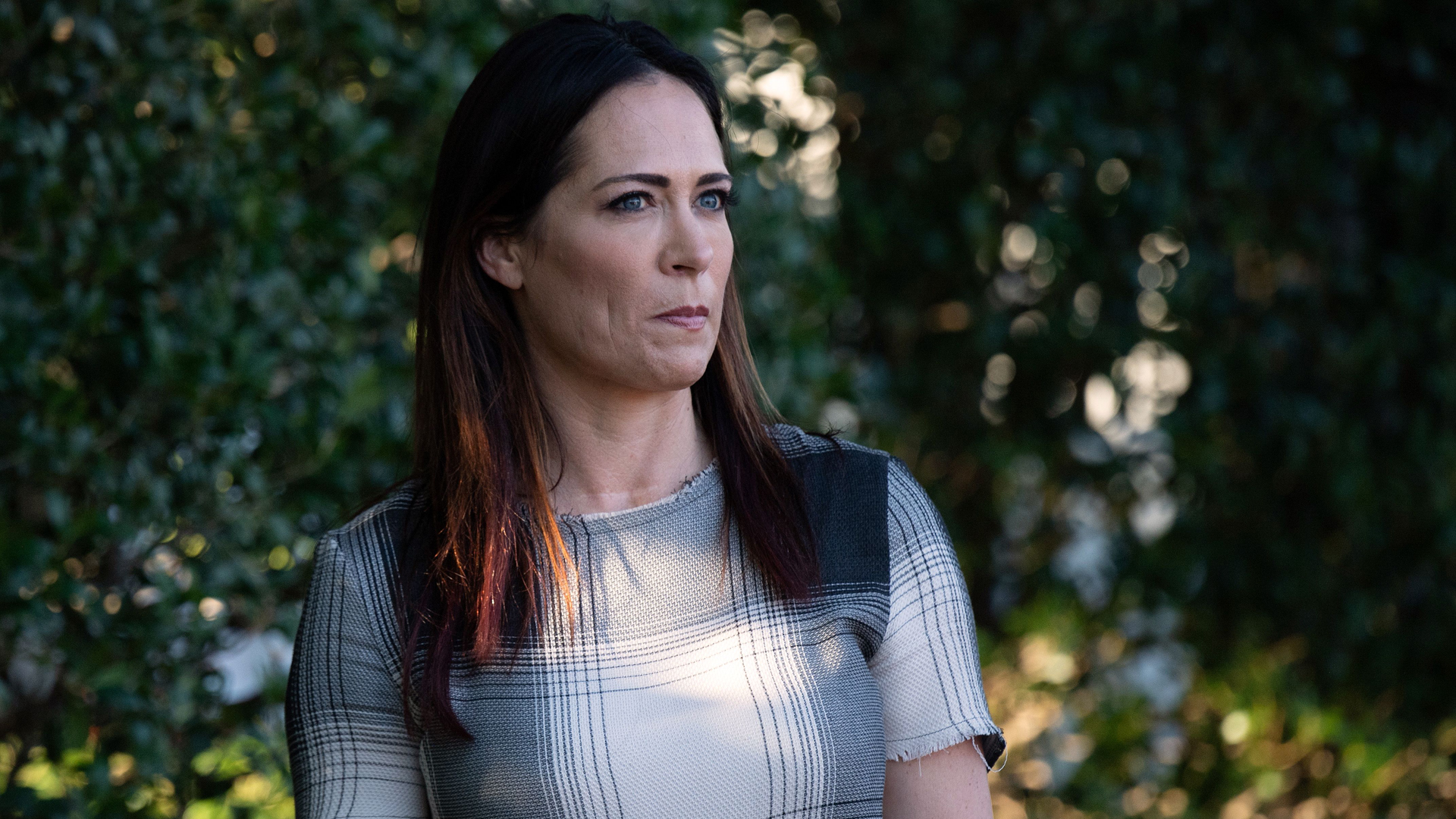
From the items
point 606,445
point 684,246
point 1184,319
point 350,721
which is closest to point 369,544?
point 350,721

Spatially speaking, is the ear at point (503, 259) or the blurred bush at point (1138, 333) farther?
the blurred bush at point (1138, 333)

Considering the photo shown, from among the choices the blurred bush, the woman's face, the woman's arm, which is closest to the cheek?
the woman's face

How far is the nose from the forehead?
2.4 inches

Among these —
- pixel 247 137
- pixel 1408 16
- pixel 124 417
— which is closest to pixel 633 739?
pixel 124 417

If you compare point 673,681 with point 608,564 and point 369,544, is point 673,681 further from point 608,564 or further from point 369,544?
point 369,544

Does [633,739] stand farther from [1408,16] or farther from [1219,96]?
[1408,16]

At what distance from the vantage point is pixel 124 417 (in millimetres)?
2102

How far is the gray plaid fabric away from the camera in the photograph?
1.55 m

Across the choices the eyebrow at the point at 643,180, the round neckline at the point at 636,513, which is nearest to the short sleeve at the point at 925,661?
the round neckline at the point at 636,513

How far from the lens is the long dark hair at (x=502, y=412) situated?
1.63 m

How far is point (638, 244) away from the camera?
164cm

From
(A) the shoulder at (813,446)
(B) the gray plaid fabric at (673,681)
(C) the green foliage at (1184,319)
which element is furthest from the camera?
(C) the green foliage at (1184,319)

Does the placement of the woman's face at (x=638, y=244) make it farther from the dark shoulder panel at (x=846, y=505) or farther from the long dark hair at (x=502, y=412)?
the dark shoulder panel at (x=846, y=505)

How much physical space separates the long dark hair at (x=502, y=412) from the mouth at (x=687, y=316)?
0.16 metres
